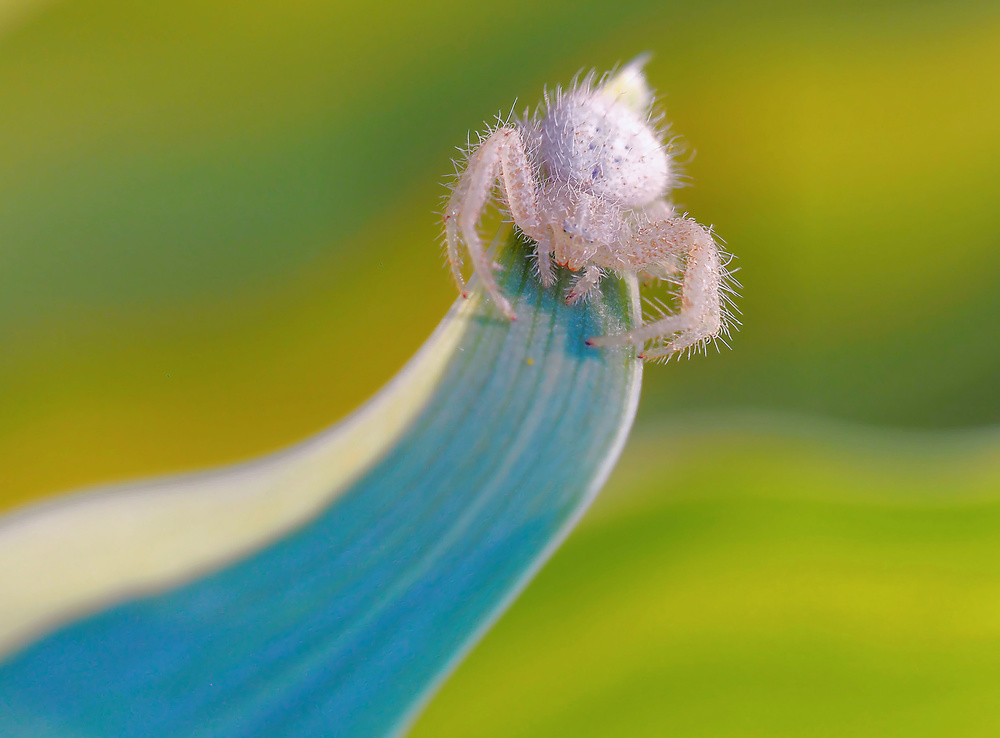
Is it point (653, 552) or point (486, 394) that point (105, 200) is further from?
point (653, 552)

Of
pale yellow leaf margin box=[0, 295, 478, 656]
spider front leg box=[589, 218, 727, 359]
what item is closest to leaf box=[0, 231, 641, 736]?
pale yellow leaf margin box=[0, 295, 478, 656]

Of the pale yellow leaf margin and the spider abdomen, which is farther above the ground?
the spider abdomen

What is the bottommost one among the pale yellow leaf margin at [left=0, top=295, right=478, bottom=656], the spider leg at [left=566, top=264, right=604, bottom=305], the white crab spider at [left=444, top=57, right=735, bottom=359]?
the pale yellow leaf margin at [left=0, top=295, right=478, bottom=656]

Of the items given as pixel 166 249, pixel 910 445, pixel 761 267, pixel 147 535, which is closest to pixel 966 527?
pixel 910 445

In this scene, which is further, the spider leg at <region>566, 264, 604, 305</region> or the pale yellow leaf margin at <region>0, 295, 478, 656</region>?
the spider leg at <region>566, 264, 604, 305</region>

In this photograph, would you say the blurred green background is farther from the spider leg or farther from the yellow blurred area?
the spider leg

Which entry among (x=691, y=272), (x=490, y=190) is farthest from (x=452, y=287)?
(x=691, y=272)

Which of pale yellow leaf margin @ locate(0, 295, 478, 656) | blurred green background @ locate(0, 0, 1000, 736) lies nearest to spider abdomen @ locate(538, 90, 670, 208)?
blurred green background @ locate(0, 0, 1000, 736)

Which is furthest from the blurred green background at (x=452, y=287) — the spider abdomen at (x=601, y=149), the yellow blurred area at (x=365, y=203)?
the spider abdomen at (x=601, y=149)
